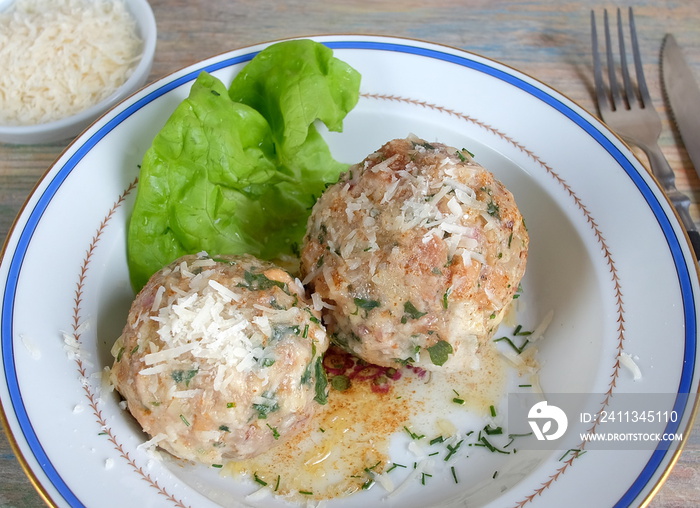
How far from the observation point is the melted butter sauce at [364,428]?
285 centimetres

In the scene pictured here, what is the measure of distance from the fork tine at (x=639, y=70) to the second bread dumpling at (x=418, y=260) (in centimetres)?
188

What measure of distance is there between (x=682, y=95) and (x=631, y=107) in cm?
38

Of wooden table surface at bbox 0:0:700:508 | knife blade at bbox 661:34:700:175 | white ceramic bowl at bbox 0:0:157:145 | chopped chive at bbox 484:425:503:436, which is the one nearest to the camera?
chopped chive at bbox 484:425:503:436

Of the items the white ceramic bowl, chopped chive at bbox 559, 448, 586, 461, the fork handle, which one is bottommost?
chopped chive at bbox 559, 448, 586, 461

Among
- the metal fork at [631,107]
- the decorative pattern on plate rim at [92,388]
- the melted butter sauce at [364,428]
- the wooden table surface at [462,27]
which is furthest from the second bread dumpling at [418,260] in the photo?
the wooden table surface at [462,27]

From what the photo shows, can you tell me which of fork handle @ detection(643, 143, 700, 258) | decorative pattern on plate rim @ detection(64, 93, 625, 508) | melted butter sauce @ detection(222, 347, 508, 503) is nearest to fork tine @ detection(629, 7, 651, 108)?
fork handle @ detection(643, 143, 700, 258)

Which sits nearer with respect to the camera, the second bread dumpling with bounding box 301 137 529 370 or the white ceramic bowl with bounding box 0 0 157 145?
the second bread dumpling with bounding box 301 137 529 370

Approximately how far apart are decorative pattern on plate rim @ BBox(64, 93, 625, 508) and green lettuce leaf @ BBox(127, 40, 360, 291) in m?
0.19

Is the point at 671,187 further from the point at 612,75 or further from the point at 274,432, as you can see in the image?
the point at 274,432

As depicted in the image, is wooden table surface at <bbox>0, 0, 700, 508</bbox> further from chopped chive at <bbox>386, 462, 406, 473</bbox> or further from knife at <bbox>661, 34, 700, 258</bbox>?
chopped chive at <bbox>386, 462, 406, 473</bbox>

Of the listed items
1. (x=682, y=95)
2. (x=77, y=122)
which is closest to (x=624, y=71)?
(x=682, y=95)

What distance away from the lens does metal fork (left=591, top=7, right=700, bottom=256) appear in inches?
150

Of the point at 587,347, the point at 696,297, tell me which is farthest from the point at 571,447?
the point at 696,297

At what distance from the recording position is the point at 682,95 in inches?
165
